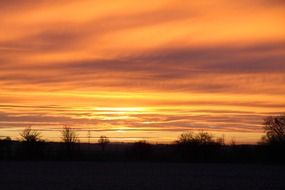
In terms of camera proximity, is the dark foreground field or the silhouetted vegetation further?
the silhouetted vegetation

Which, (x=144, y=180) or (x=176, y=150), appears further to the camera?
(x=176, y=150)

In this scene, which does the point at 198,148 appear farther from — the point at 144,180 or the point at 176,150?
the point at 144,180

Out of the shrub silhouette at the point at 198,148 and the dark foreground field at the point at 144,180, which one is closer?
the dark foreground field at the point at 144,180

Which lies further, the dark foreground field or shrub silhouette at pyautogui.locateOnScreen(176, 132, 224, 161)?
shrub silhouette at pyautogui.locateOnScreen(176, 132, 224, 161)

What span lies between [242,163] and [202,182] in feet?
82.1

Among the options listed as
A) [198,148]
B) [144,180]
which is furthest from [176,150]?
[144,180]

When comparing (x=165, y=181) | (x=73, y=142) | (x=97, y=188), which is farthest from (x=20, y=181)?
(x=73, y=142)

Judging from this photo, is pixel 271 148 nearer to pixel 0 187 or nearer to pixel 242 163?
pixel 242 163

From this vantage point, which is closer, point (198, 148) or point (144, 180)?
point (144, 180)

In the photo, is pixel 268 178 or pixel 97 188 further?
pixel 268 178

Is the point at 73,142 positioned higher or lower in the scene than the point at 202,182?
higher

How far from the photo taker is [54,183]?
40.7m

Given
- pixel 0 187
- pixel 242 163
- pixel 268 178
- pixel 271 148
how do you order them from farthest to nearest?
1. pixel 271 148
2. pixel 242 163
3. pixel 268 178
4. pixel 0 187

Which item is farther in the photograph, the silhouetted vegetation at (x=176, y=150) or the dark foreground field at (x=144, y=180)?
the silhouetted vegetation at (x=176, y=150)
